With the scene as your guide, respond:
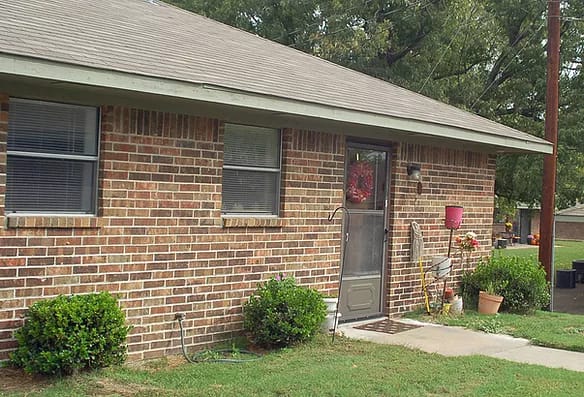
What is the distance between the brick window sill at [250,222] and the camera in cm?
813

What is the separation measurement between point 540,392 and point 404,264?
14.4 ft

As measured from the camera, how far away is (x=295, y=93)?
320 inches

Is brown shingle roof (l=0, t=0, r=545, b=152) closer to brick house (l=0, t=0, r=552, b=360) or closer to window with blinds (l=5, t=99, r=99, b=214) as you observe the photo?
brick house (l=0, t=0, r=552, b=360)

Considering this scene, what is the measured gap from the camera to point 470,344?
8781mm

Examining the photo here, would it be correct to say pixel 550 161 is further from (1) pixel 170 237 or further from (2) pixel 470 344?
(1) pixel 170 237

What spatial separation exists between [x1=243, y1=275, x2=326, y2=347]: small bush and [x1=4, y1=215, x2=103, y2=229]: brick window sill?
78.8 inches

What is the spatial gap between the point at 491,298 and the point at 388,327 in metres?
2.22

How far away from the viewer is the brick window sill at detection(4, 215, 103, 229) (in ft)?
20.8

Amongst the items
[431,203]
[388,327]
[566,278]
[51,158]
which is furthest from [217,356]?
[566,278]

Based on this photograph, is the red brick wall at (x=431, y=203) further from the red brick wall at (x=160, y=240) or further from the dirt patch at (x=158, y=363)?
the dirt patch at (x=158, y=363)

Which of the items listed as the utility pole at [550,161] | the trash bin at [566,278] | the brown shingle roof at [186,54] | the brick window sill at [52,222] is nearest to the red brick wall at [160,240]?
the brick window sill at [52,222]

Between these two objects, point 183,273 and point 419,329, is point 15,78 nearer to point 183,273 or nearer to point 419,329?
point 183,273

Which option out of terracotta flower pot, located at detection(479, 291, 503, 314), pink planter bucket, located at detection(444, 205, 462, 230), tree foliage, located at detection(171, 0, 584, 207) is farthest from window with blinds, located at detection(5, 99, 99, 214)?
tree foliage, located at detection(171, 0, 584, 207)

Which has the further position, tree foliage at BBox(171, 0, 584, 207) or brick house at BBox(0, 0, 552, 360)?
tree foliage at BBox(171, 0, 584, 207)
